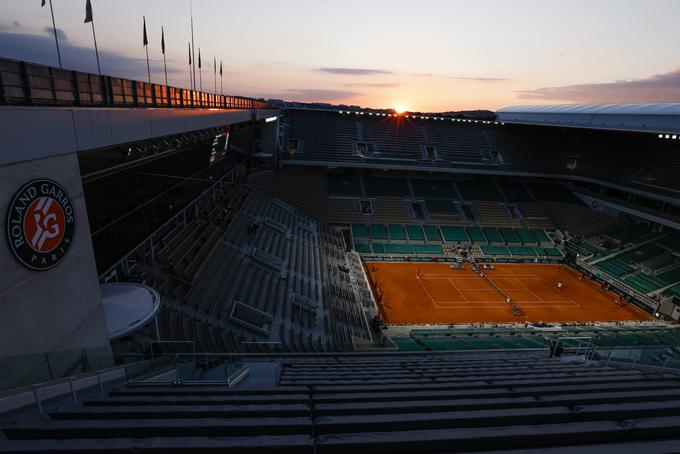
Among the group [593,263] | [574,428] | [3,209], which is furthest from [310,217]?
[574,428]

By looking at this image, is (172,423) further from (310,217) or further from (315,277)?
(310,217)

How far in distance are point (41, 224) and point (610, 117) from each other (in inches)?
1564

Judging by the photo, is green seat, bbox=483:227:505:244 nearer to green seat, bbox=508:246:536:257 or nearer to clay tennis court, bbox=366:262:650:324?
green seat, bbox=508:246:536:257

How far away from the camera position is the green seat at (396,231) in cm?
3486

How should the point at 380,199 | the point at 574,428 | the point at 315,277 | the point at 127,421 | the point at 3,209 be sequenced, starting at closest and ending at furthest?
the point at 574,428
the point at 127,421
the point at 3,209
the point at 315,277
the point at 380,199

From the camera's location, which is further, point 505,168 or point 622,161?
point 505,168

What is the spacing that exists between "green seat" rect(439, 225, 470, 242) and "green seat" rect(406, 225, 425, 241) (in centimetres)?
228

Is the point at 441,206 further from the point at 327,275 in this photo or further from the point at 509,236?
the point at 327,275

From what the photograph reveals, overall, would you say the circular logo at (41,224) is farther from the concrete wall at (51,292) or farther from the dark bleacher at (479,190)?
the dark bleacher at (479,190)

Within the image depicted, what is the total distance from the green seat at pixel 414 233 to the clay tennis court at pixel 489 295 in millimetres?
3211

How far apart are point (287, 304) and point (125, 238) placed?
8.34m

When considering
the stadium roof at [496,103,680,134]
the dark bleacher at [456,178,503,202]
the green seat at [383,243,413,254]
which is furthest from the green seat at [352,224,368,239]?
the stadium roof at [496,103,680,134]

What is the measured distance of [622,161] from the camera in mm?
38625

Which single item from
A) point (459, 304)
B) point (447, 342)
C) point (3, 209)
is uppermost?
point (3, 209)
